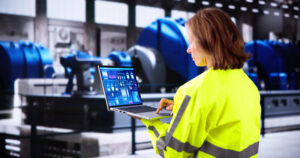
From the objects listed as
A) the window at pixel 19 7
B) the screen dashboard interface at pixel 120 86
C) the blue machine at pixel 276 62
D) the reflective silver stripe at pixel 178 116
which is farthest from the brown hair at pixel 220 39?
the window at pixel 19 7

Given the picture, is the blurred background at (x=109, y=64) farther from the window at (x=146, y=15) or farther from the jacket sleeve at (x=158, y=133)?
the jacket sleeve at (x=158, y=133)

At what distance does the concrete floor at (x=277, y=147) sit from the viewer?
393cm

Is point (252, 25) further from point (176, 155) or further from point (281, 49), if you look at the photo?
point (176, 155)

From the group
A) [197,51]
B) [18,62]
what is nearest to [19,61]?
[18,62]

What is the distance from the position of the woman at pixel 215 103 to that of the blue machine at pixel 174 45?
5697mm

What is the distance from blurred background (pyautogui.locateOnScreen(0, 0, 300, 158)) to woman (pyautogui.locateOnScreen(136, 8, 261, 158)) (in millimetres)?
2168

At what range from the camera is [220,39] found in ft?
3.71

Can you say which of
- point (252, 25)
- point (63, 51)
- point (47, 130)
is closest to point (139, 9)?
point (252, 25)

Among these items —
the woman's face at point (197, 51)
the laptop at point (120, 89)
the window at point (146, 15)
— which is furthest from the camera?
the window at point (146, 15)

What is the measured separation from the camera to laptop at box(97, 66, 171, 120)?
1.59 metres

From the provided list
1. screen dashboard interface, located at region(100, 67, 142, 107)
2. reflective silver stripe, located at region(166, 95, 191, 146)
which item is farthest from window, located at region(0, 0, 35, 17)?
reflective silver stripe, located at region(166, 95, 191, 146)

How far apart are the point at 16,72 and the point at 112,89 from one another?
30.4 feet

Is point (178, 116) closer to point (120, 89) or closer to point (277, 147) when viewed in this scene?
point (120, 89)

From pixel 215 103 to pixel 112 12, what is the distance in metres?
8.77
